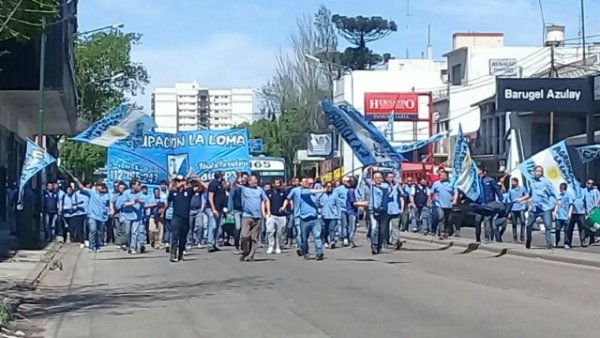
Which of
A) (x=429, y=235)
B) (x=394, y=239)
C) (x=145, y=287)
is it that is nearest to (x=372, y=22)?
(x=429, y=235)

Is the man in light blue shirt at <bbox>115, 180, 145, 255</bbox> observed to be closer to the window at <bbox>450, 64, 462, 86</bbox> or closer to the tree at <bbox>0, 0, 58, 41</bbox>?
the tree at <bbox>0, 0, 58, 41</bbox>

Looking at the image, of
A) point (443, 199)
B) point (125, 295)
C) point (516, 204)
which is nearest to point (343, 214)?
point (443, 199)

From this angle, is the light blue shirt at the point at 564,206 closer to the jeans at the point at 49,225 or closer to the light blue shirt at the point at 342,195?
the light blue shirt at the point at 342,195

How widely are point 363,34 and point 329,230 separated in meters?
72.6

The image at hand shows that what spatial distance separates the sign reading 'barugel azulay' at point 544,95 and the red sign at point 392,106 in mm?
21119

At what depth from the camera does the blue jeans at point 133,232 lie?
2856 centimetres

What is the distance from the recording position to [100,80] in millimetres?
84062

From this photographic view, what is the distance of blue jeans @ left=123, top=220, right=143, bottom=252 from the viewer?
2856 cm

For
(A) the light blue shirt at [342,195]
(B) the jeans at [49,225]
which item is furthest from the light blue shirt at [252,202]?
(B) the jeans at [49,225]

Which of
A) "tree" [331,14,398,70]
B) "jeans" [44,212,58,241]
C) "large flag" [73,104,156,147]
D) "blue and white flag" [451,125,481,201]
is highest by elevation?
"tree" [331,14,398,70]

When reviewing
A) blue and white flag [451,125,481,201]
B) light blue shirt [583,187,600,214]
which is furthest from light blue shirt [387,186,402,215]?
light blue shirt [583,187,600,214]

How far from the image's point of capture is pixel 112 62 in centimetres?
8525

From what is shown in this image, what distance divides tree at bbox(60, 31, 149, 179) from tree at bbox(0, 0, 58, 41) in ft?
219

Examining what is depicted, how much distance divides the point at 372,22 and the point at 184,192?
7645cm
